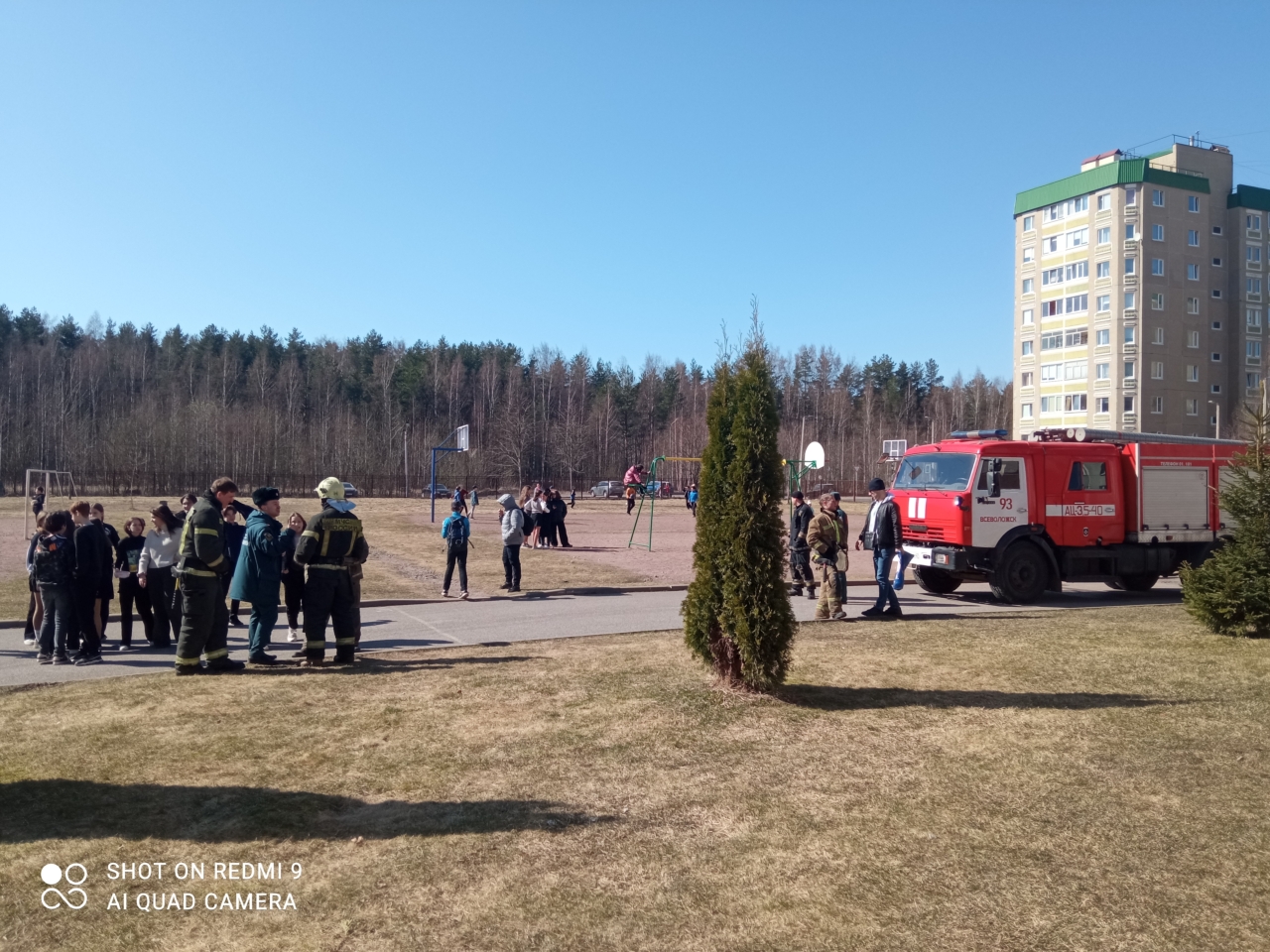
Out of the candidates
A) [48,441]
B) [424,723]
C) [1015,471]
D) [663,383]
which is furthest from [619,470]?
[424,723]

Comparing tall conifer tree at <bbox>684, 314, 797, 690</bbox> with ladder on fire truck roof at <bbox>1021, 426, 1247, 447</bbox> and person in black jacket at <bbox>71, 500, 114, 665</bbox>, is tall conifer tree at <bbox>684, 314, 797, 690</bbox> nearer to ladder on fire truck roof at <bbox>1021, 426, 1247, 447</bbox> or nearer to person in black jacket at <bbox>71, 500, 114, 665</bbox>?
person in black jacket at <bbox>71, 500, 114, 665</bbox>

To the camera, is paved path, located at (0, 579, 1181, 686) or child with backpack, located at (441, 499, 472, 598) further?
child with backpack, located at (441, 499, 472, 598)

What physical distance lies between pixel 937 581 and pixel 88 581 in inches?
520

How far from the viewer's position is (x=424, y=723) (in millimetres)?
6969

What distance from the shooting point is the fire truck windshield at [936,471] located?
15.3 meters

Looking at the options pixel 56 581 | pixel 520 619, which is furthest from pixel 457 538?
pixel 56 581

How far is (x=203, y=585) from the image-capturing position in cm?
917

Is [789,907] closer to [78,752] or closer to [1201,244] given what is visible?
[78,752]

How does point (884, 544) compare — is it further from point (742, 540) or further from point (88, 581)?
point (88, 581)

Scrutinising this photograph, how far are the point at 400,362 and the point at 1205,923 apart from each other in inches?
3933

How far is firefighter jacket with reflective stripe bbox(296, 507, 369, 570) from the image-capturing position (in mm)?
9312

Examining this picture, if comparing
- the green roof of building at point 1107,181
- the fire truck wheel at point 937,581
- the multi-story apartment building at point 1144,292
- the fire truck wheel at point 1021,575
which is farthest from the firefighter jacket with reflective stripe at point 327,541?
the green roof of building at point 1107,181

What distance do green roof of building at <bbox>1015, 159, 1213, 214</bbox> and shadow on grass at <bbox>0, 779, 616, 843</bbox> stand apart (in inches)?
2429

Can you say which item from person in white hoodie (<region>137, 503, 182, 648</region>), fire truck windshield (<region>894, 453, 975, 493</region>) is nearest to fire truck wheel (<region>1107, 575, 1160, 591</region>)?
fire truck windshield (<region>894, 453, 975, 493</region>)
